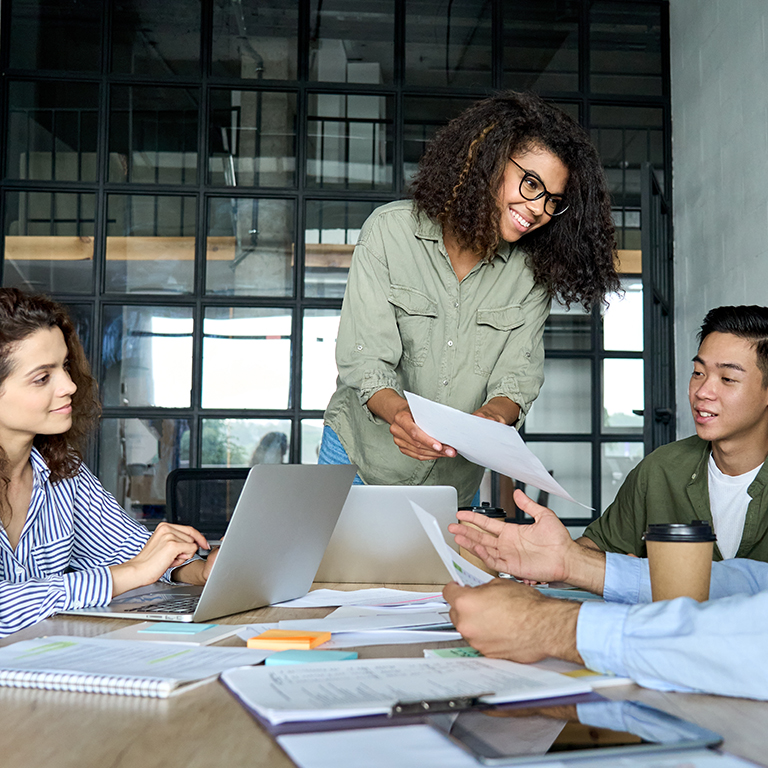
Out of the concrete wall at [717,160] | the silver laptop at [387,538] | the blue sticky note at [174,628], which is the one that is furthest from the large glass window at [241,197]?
the blue sticky note at [174,628]

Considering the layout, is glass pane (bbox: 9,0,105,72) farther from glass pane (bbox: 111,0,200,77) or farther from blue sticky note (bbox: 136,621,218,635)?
blue sticky note (bbox: 136,621,218,635)

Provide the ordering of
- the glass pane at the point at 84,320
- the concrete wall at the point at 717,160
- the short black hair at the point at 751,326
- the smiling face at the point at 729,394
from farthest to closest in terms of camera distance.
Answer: the glass pane at the point at 84,320 < the concrete wall at the point at 717,160 < the short black hair at the point at 751,326 < the smiling face at the point at 729,394

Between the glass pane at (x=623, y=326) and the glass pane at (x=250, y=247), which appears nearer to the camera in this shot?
the glass pane at (x=250, y=247)

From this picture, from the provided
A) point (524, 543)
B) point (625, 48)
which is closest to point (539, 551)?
point (524, 543)

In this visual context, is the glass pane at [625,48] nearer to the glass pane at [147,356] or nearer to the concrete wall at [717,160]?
the concrete wall at [717,160]

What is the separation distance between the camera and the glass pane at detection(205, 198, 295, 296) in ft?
12.3

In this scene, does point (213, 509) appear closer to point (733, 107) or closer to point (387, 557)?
point (387, 557)

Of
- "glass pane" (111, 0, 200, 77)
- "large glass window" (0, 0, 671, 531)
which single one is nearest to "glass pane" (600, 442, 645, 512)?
"large glass window" (0, 0, 671, 531)

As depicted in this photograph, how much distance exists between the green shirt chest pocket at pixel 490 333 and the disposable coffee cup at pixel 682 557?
38.8 inches

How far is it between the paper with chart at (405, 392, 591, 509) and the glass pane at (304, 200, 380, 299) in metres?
2.60

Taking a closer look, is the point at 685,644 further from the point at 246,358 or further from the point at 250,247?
the point at 250,247

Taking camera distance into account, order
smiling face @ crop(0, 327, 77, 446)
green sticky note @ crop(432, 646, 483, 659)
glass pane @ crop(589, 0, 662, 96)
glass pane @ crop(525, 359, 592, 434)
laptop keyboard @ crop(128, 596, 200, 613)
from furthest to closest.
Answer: glass pane @ crop(589, 0, 662, 96) < glass pane @ crop(525, 359, 592, 434) < smiling face @ crop(0, 327, 77, 446) < laptop keyboard @ crop(128, 596, 200, 613) < green sticky note @ crop(432, 646, 483, 659)

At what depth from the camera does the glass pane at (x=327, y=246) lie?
3.78 m

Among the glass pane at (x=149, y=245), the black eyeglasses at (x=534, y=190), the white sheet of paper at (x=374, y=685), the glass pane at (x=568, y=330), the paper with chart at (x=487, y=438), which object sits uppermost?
the glass pane at (x=149, y=245)
